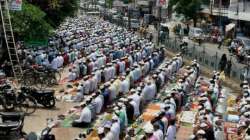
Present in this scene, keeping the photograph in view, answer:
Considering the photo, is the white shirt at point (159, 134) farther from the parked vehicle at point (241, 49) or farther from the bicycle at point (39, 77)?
the parked vehicle at point (241, 49)

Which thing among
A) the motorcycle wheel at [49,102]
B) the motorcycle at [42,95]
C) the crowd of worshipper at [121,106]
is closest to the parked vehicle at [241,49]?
the crowd of worshipper at [121,106]

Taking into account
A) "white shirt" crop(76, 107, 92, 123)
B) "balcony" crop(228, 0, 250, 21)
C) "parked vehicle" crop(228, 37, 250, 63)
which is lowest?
"parked vehicle" crop(228, 37, 250, 63)

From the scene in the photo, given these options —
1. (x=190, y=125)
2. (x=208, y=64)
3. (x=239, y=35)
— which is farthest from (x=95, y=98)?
(x=239, y=35)

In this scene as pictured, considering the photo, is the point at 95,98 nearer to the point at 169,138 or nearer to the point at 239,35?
the point at 169,138

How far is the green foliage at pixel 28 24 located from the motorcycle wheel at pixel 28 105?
24.3 feet

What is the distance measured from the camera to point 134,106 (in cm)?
2200

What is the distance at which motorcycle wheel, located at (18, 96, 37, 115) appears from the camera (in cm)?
2162

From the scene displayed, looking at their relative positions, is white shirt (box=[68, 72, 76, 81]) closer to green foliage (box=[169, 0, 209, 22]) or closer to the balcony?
the balcony

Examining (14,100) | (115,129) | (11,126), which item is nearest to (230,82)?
(14,100)

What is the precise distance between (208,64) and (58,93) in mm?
12687

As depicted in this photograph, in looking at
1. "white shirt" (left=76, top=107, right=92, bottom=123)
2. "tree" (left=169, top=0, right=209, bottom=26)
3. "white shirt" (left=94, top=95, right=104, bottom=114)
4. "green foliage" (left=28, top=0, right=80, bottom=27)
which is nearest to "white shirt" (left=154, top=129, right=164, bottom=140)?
"white shirt" (left=76, top=107, right=92, bottom=123)

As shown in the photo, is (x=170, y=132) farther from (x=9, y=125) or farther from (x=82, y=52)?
(x=82, y=52)

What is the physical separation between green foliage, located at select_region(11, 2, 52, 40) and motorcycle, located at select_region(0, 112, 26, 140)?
1157 centimetres

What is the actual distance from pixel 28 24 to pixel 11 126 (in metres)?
13.3
